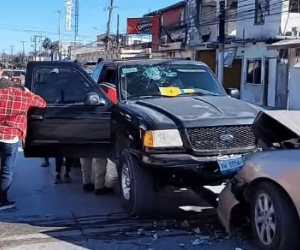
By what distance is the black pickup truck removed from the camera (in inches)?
241

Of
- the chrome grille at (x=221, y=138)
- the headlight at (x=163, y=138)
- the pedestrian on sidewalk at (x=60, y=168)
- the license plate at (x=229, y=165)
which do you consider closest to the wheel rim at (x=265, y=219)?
the license plate at (x=229, y=165)

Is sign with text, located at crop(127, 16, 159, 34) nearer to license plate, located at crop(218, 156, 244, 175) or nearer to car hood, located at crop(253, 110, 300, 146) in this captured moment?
license plate, located at crop(218, 156, 244, 175)

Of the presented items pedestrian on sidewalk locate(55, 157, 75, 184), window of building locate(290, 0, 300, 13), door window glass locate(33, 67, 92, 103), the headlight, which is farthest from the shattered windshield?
window of building locate(290, 0, 300, 13)

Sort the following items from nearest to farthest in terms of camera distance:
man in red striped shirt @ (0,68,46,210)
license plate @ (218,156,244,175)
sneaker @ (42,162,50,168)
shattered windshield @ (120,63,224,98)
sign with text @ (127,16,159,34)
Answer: license plate @ (218,156,244,175) → man in red striped shirt @ (0,68,46,210) → shattered windshield @ (120,63,224,98) → sneaker @ (42,162,50,168) → sign with text @ (127,16,159,34)

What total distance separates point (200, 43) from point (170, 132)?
35.4 m

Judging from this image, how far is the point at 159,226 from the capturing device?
6.18 metres

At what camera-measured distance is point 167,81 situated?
775 cm

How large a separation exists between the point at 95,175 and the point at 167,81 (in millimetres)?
1649

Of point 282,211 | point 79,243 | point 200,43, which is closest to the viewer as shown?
point 282,211

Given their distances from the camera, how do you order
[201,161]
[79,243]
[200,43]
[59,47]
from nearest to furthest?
1. [79,243]
2. [201,161]
3. [200,43]
4. [59,47]

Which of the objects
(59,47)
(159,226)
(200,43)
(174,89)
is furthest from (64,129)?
(59,47)

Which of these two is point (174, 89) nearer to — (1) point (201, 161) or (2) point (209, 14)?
(1) point (201, 161)

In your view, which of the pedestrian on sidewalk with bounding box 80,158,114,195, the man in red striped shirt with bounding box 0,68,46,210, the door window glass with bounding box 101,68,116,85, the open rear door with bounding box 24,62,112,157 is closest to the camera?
the man in red striped shirt with bounding box 0,68,46,210

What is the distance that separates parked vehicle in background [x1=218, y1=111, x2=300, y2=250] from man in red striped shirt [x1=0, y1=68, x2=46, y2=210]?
265 cm
